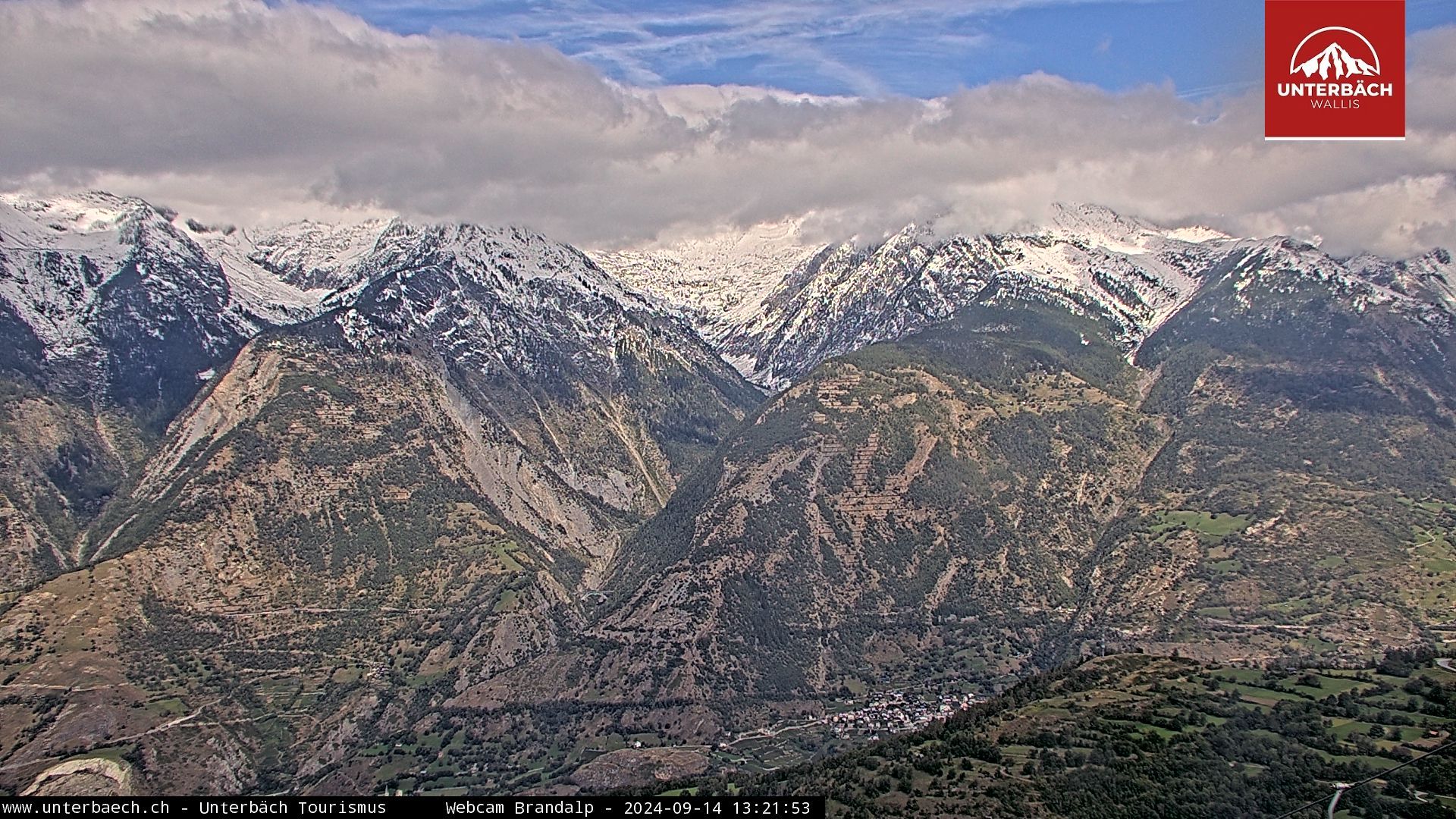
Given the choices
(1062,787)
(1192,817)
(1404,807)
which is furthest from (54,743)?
(1404,807)

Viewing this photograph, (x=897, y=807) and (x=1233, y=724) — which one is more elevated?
(x=1233, y=724)

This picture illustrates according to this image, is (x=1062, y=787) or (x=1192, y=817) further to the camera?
(x=1062, y=787)

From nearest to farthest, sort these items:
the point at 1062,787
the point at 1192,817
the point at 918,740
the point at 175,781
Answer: the point at 1192,817
the point at 1062,787
the point at 918,740
the point at 175,781

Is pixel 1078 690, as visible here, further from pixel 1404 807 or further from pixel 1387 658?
pixel 1404 807
